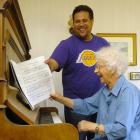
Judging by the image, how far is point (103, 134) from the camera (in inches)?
66.6

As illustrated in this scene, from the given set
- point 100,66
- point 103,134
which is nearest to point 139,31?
point 100,66

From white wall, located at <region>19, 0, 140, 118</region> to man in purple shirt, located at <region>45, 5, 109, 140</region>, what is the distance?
799 millimetres

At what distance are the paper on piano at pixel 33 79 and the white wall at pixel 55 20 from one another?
135cm

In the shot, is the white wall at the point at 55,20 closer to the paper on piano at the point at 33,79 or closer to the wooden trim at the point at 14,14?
the wooden trim at the point at 14,14

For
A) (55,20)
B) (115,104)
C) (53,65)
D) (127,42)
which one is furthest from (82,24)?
(127,42)

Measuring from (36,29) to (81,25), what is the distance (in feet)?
3.03

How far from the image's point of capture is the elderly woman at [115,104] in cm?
165

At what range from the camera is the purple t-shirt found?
2225 mm

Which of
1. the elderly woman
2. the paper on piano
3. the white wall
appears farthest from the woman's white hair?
the white wall

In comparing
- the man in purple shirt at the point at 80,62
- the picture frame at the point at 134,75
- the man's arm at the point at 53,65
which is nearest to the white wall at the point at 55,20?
the picture frame at the point at 134,75

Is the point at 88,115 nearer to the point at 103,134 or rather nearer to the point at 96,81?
the point at 96,81

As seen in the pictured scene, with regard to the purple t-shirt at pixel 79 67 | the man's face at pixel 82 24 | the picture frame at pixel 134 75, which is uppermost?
the man's face at pixel 82 24

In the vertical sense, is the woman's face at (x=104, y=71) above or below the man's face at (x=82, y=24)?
below

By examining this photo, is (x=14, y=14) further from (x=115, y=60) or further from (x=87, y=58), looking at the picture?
(x=87, y=58)
